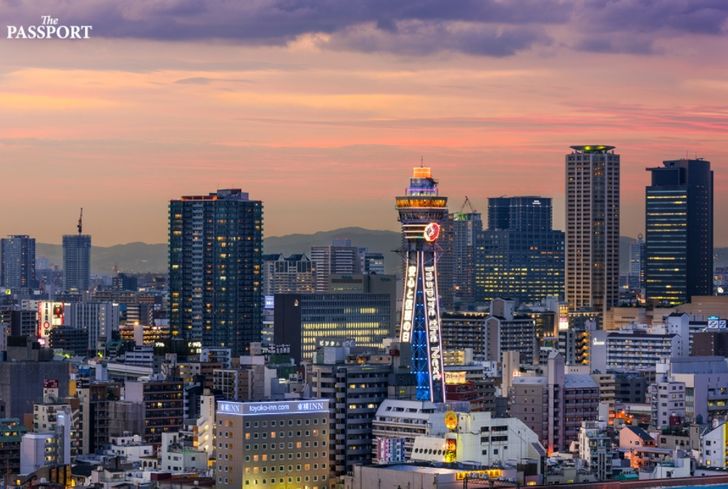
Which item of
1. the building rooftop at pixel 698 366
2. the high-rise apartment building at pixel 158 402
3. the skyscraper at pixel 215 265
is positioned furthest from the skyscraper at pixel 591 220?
the high-rise apartment building at pixel 158 402

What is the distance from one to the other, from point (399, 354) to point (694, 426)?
11248 millimetres

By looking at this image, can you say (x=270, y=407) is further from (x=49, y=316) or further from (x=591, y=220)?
(x=591, y=220)

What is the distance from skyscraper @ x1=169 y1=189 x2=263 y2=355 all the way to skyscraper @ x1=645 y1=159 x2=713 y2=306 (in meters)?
45.5

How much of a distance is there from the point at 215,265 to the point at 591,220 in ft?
156

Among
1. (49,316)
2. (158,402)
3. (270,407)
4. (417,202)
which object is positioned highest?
(417,202)

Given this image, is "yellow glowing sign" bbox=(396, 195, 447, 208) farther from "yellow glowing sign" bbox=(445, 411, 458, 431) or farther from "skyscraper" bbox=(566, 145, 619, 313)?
"skyscraper" bbox=(566, 145, 619, 313)

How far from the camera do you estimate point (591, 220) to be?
183 meters

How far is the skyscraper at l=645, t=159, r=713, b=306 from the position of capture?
593 ft

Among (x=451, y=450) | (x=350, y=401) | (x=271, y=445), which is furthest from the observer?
(x=350, y=401)

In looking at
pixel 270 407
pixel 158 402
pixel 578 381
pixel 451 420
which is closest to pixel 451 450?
pixel 451 420

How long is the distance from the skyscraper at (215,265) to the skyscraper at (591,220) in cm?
4123

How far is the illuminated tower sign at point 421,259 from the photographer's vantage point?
300ft

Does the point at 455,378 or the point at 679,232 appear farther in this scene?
the point at 679,232

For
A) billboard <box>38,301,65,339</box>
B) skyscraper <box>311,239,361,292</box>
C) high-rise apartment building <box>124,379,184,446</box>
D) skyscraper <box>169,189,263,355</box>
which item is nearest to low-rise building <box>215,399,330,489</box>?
high-rise apartment building <box>124,379,184,446</box>
